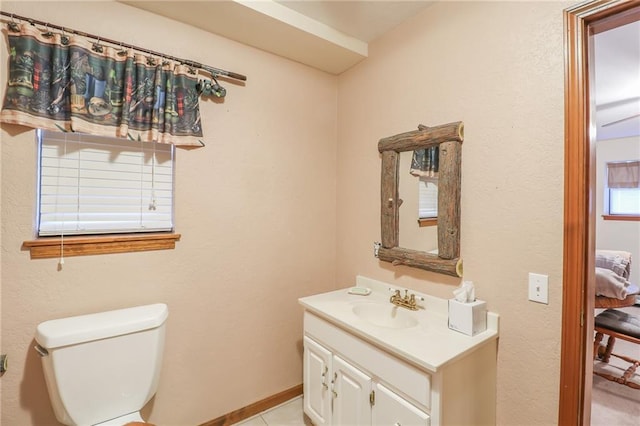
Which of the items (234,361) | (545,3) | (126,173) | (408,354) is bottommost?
(234,361)

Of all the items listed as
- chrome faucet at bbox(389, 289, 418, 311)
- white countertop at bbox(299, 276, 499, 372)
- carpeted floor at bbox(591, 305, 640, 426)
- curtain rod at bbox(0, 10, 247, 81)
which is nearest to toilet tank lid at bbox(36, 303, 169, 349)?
white countertop at bbox(299, 276, 499, 372)

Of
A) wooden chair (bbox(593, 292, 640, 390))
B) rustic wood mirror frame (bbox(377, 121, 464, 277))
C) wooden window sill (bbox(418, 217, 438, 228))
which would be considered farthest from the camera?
wooden chair (bbox(593, 292, 640, 390))

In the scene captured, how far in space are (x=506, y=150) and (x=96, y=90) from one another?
1985 millimetres

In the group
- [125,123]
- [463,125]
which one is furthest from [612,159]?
[125,123]

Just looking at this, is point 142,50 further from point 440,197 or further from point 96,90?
point 440,197

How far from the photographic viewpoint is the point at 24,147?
1.34 metres

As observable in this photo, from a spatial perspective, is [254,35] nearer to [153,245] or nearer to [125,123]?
[125,123]

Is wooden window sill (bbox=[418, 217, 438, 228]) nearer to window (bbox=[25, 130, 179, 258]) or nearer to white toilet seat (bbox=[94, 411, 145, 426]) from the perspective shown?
window (bbox=[25, 130, 179, 258])

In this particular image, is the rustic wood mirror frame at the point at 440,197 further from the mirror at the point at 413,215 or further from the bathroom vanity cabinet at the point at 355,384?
the bathroom vanity cabinet at the point at 355,384

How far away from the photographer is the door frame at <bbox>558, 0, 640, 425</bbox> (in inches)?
44.9

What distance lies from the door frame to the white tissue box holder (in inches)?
11.5

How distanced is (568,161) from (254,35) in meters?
1.76

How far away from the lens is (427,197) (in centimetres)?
169

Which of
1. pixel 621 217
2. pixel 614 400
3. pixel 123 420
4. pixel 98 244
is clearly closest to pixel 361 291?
pixel 123 420
